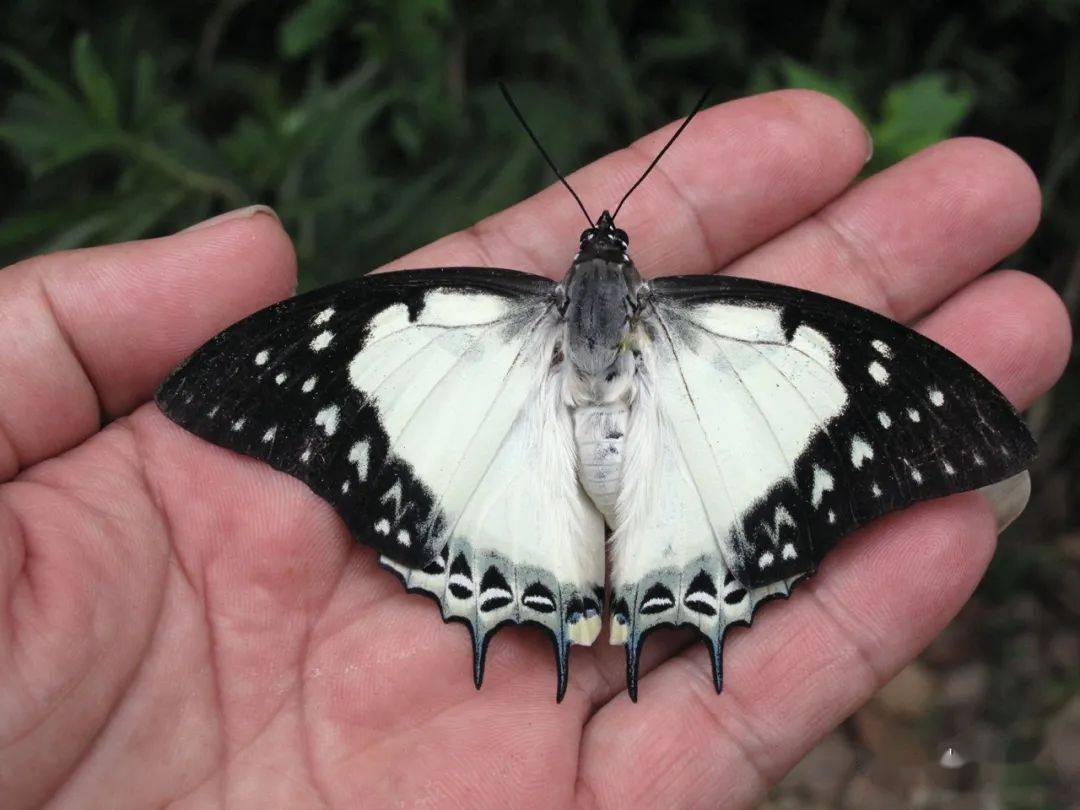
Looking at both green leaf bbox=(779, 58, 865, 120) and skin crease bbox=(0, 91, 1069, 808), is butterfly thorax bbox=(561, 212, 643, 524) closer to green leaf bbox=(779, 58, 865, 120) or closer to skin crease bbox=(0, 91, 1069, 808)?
skin crease bbox=(0, 91, 1069, 808)

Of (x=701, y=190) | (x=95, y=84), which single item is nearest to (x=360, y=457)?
(x=701, y=190)

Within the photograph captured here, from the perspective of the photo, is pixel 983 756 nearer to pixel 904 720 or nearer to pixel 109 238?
pixel 904 720

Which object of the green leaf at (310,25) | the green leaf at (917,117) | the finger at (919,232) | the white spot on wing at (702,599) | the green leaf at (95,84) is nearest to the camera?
the white spot on wing at (702,599)

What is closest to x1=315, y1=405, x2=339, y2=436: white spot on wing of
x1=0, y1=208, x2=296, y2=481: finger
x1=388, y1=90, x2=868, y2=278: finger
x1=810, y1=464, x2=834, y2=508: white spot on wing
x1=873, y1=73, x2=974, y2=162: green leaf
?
x1=0, y1=208, x2=296, y2=481: finger

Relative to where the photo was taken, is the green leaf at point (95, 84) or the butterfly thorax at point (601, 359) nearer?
the butterfly thorax at point (601, 359)

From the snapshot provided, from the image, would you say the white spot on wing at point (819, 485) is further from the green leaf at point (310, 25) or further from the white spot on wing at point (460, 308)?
the green leaf at point (310, 25)

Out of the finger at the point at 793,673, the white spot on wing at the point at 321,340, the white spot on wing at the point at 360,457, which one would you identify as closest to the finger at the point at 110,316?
the white spot on wing at the point at 321,340

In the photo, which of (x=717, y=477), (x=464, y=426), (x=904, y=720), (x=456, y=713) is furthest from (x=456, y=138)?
(x=904, y=720)
